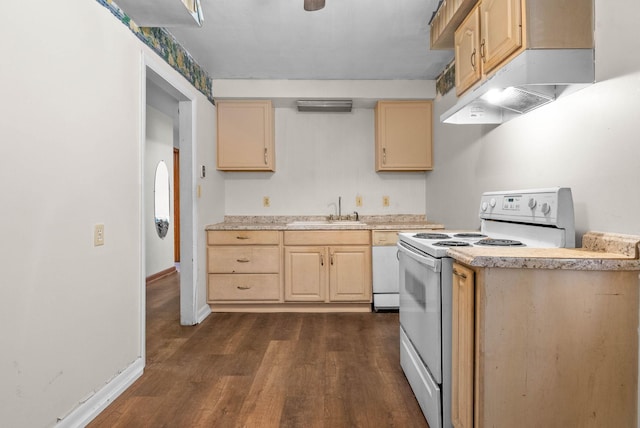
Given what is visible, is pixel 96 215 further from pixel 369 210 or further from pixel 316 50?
pixel 369 210

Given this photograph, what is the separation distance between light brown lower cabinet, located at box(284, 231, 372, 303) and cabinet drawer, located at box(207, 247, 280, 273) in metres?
0.14

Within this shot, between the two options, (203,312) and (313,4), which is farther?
(203,312)

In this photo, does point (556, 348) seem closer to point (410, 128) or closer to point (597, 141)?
point (597, 141)

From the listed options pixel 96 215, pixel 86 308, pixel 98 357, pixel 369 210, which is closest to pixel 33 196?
pixel 96 215

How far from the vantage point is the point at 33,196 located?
1431 millimetres

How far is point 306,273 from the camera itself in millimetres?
3545

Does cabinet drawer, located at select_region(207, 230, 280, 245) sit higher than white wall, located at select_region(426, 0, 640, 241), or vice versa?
white wall, located at select_region(426, 0, 640, 241)

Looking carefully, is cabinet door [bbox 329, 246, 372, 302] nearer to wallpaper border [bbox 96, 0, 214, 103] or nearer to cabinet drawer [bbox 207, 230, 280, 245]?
cabinet drawer [bbox 207, 230, 280, 245]

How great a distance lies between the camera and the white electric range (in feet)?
5.08

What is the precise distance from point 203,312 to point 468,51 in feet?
9.84

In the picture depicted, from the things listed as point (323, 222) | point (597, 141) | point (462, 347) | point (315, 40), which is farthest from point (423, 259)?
point (323, 222)

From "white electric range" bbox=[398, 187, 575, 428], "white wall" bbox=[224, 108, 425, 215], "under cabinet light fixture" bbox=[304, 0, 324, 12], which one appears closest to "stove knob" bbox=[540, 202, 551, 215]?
"white electric range" bbox=[398, 187, 575, 428]

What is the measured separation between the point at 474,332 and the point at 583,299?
1.21ft

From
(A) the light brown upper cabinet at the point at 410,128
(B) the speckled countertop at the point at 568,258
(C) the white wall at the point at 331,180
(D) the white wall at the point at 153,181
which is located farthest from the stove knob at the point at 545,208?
(D) the white wall at the point at 153,181
